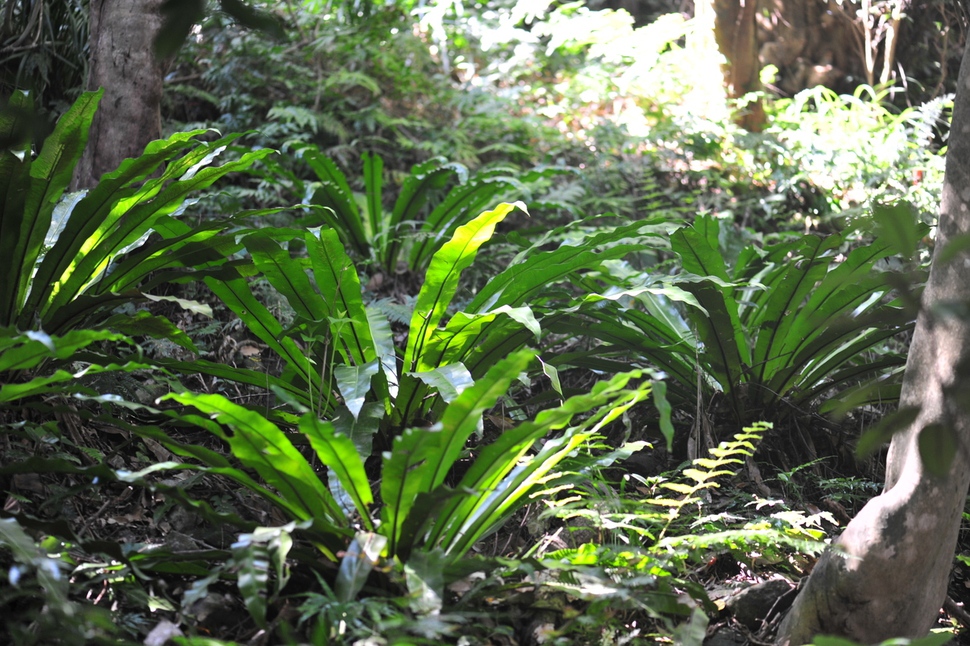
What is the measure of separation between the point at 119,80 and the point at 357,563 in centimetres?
222

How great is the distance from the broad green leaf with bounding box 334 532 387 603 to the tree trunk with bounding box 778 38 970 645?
2.98 ft

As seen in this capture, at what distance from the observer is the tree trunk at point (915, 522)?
146 centimetres

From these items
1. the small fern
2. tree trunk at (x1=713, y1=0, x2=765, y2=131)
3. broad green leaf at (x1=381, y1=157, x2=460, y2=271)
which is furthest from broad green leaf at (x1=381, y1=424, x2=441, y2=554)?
tree trunk at (x1=713, y1=0, x2=765, y2=131)

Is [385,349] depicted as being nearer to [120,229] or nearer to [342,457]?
[342,457]

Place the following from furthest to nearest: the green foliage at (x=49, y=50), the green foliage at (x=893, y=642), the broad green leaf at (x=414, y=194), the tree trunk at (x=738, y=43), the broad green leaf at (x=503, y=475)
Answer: the tree trunk at (x=738, y=43) → the broad green leaf at (x=414, y=194) → the green foliage at (x=49, y=50) → the broad green leaf at (x=503, y=475) → the green foliage at (x=893, y=642)

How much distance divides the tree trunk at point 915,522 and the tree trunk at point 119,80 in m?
2.64

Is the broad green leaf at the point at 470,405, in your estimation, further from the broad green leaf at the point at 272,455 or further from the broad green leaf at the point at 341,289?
the broad green leaf at the point at 341,289

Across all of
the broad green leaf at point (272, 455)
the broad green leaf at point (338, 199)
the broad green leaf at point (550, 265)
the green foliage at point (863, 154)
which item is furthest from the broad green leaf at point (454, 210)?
the broad green leaf at point (272, 455)

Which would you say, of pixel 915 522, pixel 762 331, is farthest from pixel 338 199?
A: pixel 915 522

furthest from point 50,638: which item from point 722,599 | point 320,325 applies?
point 722,599

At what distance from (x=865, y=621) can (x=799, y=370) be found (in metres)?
1.05

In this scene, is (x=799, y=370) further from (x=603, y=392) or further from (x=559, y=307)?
(x=603, y=392)

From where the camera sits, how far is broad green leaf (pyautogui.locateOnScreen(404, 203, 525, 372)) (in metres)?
2.10

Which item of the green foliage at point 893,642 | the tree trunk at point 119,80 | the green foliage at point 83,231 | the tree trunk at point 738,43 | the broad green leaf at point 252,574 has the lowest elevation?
the green foliage at point 893,642
